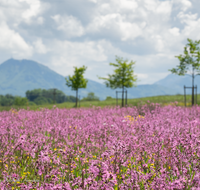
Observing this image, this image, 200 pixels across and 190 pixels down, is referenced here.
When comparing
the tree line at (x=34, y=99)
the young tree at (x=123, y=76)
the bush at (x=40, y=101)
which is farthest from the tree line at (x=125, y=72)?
the bush at (x=40, y=101)

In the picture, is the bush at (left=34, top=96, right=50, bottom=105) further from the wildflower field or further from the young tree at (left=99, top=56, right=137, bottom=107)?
the wildflower field

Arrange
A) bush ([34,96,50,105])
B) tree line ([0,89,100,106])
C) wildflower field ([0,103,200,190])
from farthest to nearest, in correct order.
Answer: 1. bush ([34,96,50,105])
2. tree line ([0,89,100,106])
3. wildflower field ([0,103,200,190])

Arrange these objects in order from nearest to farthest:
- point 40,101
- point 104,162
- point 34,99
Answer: point 104,162
point 40,101
point 34,99

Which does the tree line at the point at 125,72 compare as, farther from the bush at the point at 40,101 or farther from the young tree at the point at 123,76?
the bush at the point at 40,101

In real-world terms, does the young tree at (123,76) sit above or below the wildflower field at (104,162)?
above

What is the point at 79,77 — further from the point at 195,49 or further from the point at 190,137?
the point at 190,137

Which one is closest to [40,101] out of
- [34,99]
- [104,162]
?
[34,99]

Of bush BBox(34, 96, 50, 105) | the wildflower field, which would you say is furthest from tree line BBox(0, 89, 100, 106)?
the wildflower field

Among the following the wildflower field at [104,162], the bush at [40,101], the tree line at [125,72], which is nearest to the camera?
the wildflower field at [104,162]

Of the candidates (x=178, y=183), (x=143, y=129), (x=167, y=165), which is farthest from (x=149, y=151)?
(x=178, y=183)

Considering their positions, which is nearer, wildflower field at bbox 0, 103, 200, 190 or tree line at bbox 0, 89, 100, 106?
wildflower field at bbox 0, 103, 200, 190

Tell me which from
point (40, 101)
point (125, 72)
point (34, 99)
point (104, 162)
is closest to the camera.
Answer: point (104, 162)

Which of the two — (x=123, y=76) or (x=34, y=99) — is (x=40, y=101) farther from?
(x=123, y=76)

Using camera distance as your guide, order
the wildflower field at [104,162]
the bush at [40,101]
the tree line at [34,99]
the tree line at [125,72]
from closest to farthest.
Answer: the wildflower field at [104,162], the tree line at [125,72], the tree line at [34,99], the bush at [40,101]
